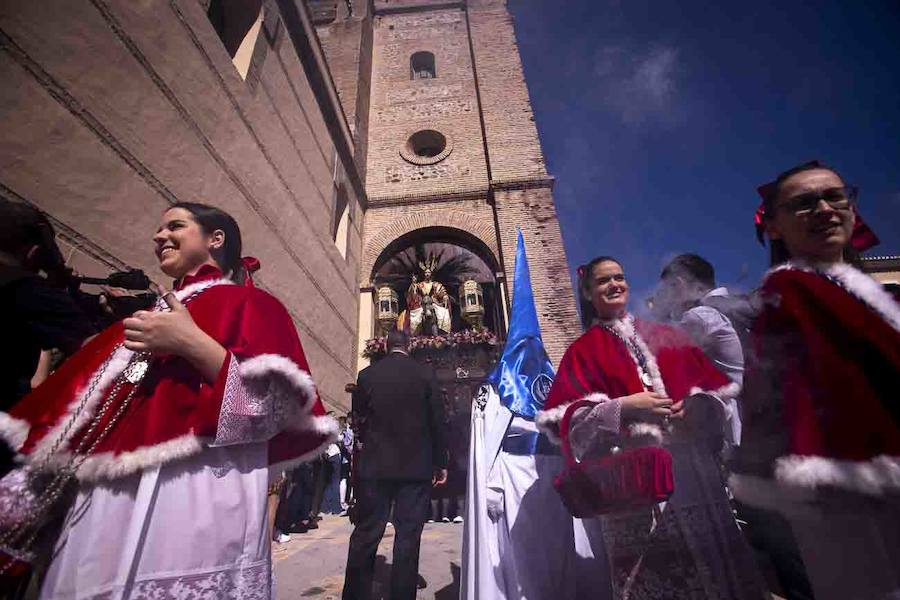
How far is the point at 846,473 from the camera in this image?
81 cm

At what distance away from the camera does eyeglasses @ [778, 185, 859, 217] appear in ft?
3.71

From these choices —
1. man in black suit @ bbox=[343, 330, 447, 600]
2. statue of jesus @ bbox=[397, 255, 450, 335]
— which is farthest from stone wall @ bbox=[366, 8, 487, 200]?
man in black suit @ bbox=[343, 330, 447, 600]

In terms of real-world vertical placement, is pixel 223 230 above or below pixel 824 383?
above

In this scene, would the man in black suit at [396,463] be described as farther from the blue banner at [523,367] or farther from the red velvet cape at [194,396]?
the red velvet cape at [194,396]

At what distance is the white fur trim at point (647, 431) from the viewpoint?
1.39m

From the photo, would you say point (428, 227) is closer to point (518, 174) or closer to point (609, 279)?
point (518, 174)

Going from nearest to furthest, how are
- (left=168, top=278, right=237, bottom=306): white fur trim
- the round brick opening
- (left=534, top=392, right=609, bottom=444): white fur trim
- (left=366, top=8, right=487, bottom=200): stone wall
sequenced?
(left=168, top=278, right=237, bottom=306): white fur trim < (left=534, top=392, right=609, bottom=444): white fur trim < (left=366, top=8, right=487, bottom=200): stone wall < the round brick opening

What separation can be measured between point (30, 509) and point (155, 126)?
363 cm

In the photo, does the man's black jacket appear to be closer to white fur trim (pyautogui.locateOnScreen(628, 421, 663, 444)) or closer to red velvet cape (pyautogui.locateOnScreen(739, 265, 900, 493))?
white fur trim (pyautogui.locateOnScreen(628, 421, 663, 444))

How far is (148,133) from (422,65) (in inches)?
483

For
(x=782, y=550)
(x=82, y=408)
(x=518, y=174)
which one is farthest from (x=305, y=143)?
(x=782, y=550)

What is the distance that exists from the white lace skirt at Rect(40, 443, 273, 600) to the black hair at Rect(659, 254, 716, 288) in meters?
2.41

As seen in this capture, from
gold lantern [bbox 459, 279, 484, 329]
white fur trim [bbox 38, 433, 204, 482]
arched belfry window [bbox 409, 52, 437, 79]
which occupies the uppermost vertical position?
arched belfry window [bbox 409, 52, 437, 79]

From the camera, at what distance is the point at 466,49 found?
1285 centimetres
